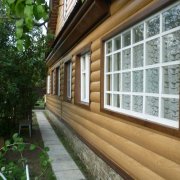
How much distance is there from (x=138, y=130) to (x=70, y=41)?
6691mm

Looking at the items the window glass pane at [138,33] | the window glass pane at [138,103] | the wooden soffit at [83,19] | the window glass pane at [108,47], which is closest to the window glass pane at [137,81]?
the window glass pane at [138,103]

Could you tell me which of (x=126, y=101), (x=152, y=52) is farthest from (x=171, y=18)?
(x=126, y=101)

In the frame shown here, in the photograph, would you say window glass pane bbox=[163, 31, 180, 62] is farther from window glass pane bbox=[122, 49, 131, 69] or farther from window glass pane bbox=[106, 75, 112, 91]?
window glass pane bbox=[106, 75, 112, 91]

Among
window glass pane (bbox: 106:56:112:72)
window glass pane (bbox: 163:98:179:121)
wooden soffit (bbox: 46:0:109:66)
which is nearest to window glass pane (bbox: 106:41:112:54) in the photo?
window glass pane (bbox: 106:56:112:72)

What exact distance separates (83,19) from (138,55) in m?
3.44

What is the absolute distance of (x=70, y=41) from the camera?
11.0 meters

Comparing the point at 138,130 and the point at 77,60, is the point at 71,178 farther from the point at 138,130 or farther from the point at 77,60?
the point at 77,60

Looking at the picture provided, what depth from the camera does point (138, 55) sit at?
16.5ft

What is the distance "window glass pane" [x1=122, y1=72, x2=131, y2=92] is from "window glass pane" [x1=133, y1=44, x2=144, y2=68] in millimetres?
334

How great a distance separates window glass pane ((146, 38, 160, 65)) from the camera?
436 centimetres

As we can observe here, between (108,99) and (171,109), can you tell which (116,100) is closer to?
(108,99)

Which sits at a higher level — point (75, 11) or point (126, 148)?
point (75, 11)

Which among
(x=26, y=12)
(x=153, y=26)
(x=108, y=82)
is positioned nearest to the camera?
(x=26, y=12)

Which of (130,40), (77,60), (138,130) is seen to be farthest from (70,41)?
(138,130)
